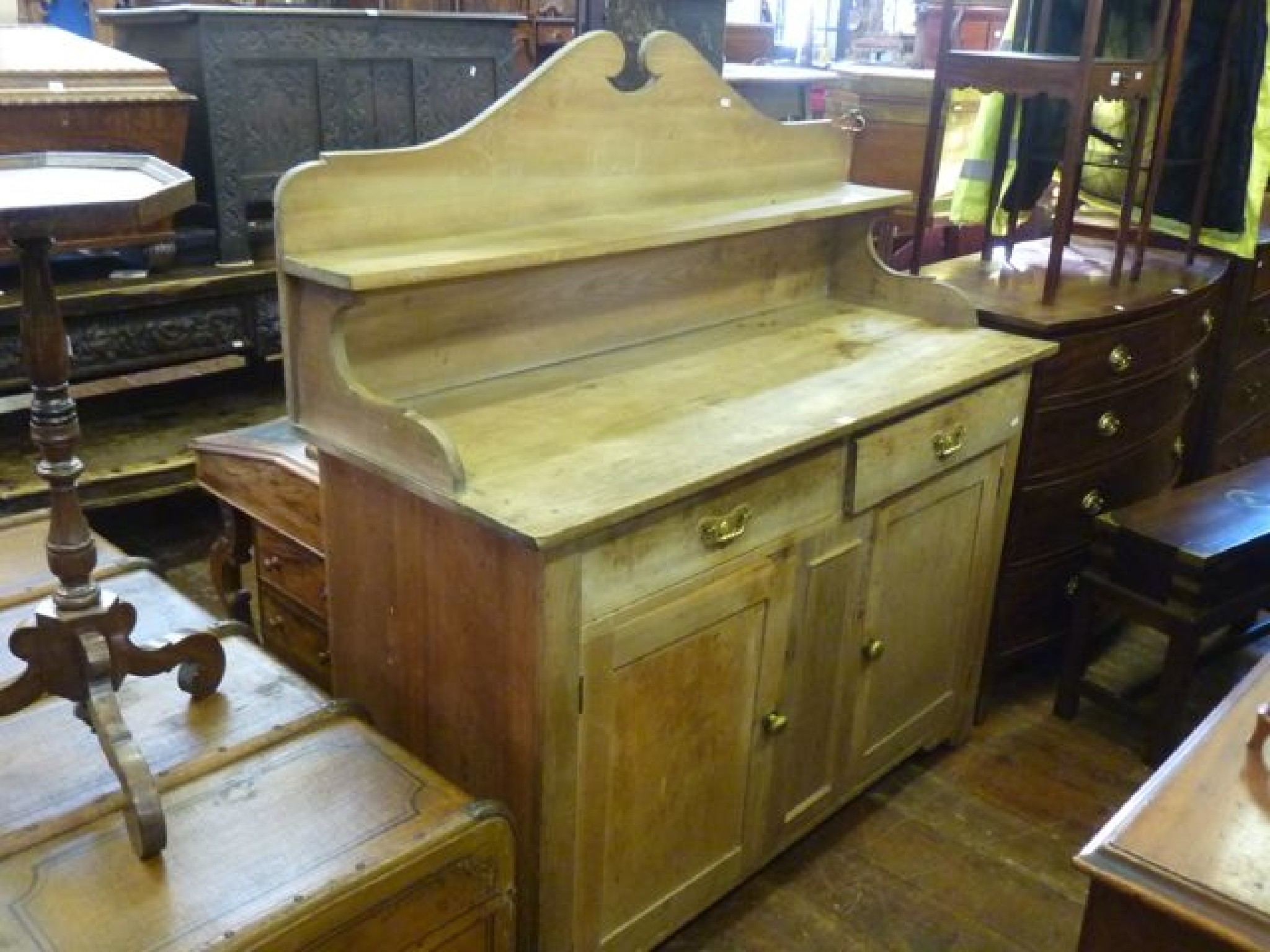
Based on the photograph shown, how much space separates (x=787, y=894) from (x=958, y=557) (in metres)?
0.70

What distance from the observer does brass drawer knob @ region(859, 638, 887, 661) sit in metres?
2.08

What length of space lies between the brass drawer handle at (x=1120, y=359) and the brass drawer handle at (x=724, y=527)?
1145mm

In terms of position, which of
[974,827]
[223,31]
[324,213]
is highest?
[223,31]

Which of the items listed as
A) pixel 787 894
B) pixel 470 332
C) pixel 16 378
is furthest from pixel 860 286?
pixel 16 378

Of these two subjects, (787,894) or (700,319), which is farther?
(700,319)

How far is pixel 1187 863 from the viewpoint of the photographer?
1055 millimetres

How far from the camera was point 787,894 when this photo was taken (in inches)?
81.6

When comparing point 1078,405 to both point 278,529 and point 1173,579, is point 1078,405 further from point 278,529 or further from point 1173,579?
point 278,529

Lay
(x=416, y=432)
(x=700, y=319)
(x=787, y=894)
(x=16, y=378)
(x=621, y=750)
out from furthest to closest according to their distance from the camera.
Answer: (x=16, y=378), (x=700, y=319), (x=787, y=894), (x=621, y=750), (x=416, y=432)

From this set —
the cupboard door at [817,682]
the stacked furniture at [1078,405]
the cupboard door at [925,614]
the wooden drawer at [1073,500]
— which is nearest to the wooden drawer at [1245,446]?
the stacked furniture at [1078,405]

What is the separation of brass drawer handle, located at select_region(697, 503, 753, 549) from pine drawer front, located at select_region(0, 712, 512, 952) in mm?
462

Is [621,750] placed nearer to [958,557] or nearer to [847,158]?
[958,557]

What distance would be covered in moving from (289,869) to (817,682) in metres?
0.96

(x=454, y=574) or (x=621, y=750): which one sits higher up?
(x=454, y=574)
